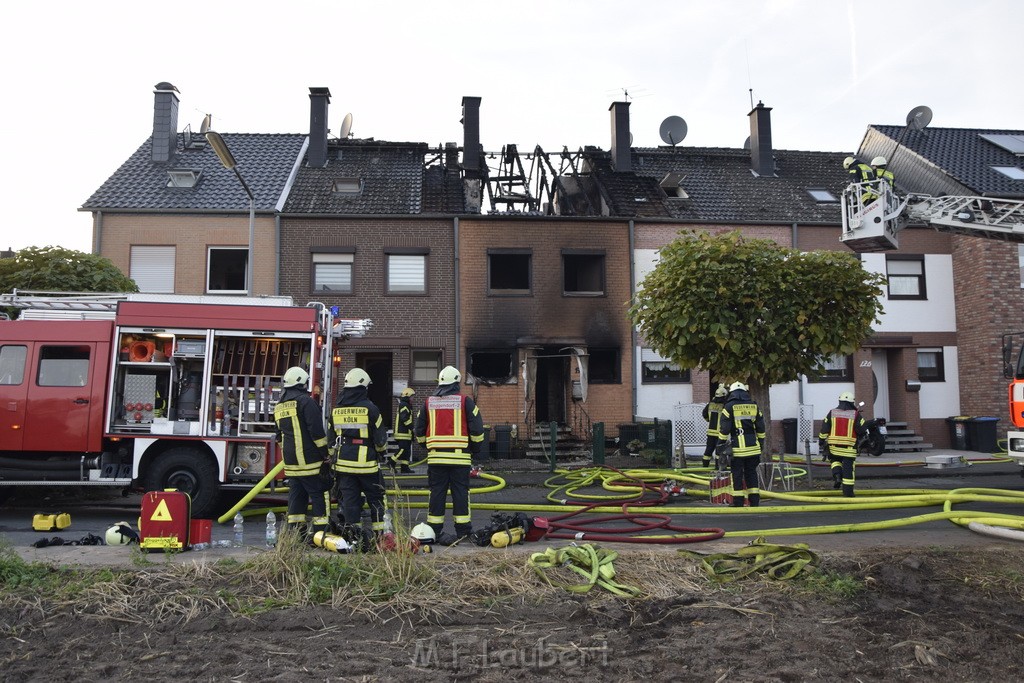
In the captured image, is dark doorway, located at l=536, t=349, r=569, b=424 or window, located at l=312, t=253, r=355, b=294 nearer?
window, located at l=312, t=253, r=355, b=294

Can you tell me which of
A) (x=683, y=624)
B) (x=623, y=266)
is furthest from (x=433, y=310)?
(x=683, y=624)

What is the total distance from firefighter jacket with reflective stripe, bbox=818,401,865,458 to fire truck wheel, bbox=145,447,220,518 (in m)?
8.39

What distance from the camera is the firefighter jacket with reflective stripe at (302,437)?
24.9ft

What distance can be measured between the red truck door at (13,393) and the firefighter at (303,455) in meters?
4.05

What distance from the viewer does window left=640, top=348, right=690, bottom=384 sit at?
19830mm

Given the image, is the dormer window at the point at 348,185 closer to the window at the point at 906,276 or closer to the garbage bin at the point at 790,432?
the garbage bin at the point at 790,432

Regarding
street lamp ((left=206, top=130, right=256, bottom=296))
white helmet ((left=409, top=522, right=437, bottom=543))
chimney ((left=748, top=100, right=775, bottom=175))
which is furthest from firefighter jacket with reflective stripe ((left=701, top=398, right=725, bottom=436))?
chimney ((left=748, top=100, right=775, bottom=175))

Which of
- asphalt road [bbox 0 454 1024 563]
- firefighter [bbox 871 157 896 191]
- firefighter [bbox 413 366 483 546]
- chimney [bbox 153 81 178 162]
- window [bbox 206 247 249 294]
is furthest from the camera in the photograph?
chimney [bbox 153 81 178 162]

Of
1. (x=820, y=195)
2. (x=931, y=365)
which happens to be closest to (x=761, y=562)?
(x=931, y=365)

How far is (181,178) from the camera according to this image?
20.4 meters

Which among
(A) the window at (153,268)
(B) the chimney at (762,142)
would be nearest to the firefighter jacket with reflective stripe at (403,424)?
(A) the window at (153,268)

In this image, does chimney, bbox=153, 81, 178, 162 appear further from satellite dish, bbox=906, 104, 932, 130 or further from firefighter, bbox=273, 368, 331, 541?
satellite dish, bbox=906, 104, 932, 130

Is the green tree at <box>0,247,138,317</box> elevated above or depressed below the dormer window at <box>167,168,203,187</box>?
below

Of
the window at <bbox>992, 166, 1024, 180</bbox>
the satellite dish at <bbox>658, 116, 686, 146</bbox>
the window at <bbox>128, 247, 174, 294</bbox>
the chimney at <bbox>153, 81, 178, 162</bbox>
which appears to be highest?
the satellite dish at <bbox>658, 116, 686, 146</bbox>
